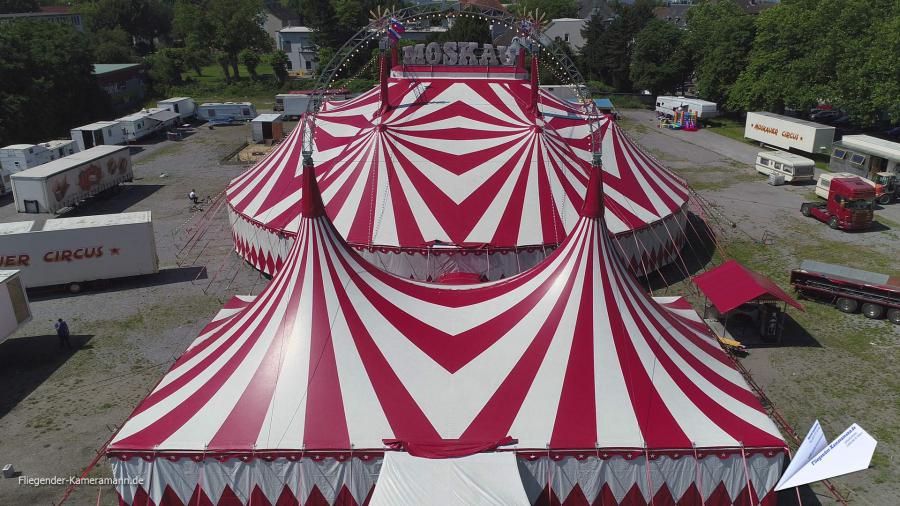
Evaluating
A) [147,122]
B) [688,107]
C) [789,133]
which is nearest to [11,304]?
[147,122]

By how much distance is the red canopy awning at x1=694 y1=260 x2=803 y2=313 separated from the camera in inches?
565

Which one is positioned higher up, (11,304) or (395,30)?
(395,30)

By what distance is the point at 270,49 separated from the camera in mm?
59312

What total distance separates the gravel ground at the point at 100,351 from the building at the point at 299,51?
44.1 meters

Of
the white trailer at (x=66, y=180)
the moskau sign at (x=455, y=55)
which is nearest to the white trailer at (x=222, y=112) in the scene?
the white trailer at (x=66, y=180)

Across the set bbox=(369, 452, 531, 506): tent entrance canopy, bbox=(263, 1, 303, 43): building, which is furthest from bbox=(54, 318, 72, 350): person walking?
bbox=(263, 1, 303, 43): building

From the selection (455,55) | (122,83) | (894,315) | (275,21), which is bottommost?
(894,315)

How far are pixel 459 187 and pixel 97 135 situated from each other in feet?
84.5

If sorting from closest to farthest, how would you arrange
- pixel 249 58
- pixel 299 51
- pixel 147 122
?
pixel 147 122
pixel 249 58
pixel 299 51

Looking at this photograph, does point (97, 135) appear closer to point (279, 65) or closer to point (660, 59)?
point (279, 65)

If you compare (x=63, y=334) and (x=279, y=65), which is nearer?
(x=63, y=334)

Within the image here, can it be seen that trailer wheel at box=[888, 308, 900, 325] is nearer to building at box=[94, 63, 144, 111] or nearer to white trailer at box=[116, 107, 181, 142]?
white trailer at box=[116, 107, 181, 142]

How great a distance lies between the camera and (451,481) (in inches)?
316

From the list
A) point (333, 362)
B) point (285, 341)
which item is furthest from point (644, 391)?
point (285, 341)
